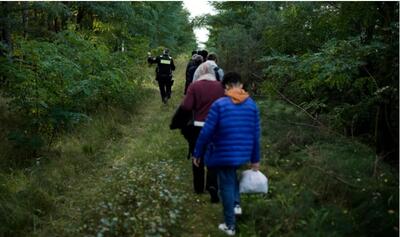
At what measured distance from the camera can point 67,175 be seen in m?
7.79

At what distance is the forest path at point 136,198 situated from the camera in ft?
17.9

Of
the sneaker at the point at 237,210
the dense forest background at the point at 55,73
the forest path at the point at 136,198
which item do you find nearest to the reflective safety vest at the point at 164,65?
the dense forest background at the point at 55,73

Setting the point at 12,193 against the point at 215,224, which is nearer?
the point at 215,224

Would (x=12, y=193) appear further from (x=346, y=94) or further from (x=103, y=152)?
(x=346, y=94)

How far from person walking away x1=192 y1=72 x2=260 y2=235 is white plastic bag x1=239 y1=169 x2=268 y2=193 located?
0.10 metres

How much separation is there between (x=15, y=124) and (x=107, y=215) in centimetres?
519

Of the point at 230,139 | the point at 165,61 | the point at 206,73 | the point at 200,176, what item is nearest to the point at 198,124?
the point at 206,73

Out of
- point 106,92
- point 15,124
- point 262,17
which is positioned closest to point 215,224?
point 15,124

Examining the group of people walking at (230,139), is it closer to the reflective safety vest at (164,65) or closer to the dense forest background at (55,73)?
the dense forest background at (55,73)

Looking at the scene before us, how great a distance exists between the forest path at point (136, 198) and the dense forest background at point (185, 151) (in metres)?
0.02

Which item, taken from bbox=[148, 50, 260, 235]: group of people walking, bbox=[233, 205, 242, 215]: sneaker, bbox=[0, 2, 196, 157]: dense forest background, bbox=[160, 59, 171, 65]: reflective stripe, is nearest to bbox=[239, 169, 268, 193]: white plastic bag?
→ bbox=[148, 50, 260, 235]: group of people walking

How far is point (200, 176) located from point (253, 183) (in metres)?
1.61

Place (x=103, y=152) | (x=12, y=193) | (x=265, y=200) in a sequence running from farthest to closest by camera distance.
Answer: (x=103, y=152) < (x=12, y=193) < (x=265, y=200)

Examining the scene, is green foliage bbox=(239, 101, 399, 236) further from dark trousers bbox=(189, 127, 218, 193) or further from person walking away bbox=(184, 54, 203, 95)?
person walking away bbox=(184, 54, 203, 95)
